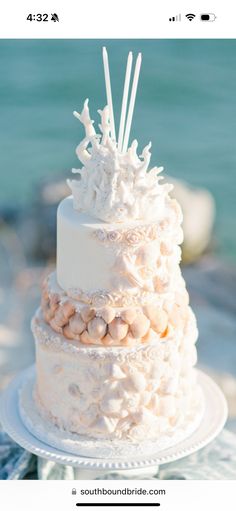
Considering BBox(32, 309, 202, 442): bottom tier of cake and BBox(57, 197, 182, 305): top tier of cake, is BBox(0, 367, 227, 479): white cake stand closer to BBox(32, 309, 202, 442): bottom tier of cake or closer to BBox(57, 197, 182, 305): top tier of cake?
BBox(32, 309, 202, 442): bottom tier of cake

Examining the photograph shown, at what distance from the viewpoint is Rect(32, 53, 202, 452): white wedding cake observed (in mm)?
4133

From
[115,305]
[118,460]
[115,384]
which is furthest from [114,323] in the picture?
[118,460]

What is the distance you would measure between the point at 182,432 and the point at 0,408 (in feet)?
3.14

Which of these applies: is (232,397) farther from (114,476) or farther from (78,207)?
(78,207)

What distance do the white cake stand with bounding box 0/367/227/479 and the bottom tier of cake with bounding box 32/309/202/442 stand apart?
4.7 inches

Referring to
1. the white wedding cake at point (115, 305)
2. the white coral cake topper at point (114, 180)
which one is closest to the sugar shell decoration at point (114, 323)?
the white wedding cake at point (115, 305)

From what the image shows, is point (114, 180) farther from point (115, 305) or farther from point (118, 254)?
point (115, 305)

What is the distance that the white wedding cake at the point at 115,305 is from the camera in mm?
4133

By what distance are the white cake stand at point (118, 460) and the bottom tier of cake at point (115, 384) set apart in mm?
120

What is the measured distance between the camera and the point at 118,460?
Result: 426 centimetres

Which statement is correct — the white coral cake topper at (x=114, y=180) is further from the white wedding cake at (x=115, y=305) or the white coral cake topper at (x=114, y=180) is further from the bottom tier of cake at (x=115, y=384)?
the bottom tier of cake at (x=115, y=384)

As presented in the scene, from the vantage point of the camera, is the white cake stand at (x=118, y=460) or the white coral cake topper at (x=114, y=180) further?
the white cake stand at (x=118, y=460)

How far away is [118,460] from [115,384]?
36 cm

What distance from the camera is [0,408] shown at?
184 inches
